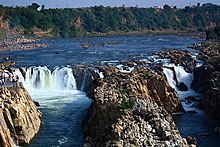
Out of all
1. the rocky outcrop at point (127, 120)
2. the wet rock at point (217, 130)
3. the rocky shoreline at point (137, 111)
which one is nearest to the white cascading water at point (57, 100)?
the rocky shoreline at point (137, 111)

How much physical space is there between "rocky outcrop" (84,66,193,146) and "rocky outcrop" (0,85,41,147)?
405 cm

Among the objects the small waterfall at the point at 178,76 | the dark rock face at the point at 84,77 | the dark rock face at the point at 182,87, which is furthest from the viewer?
the small waterfall at the point at 178,76

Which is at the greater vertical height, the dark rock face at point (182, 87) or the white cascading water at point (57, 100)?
the white cascading water at point (57, 100)

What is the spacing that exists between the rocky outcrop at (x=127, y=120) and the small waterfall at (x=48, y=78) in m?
9.84

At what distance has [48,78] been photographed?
45.2 m

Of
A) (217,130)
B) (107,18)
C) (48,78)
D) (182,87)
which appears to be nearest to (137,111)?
(217,130)

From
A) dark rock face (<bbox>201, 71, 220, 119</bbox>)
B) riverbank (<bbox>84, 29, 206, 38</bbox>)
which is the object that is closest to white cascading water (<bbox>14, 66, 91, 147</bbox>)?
dark rock face (<bbox>201, 71, 220, 119</bbox>)

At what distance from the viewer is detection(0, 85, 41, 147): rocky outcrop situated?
25219 mm

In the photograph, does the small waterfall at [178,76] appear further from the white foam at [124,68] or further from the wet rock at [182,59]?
the white foam at [124,68]

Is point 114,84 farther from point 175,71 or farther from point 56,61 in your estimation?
point 56,61

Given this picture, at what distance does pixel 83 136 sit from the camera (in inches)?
1126

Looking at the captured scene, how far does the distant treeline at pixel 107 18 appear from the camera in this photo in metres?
112

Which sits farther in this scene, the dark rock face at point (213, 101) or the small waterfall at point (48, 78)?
the small waterfall at point (48, 78)

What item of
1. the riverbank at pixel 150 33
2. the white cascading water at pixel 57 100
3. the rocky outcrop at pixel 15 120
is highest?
the rocky outcrop at pixel 15 120
